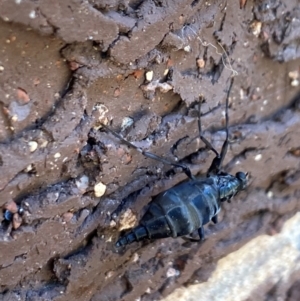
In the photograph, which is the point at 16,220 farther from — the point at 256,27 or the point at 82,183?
the point at 256,27

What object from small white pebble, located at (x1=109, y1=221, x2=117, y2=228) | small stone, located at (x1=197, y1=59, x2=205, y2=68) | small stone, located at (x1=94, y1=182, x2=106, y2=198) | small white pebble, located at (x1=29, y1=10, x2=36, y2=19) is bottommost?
small white pebble, located at (x1=109, y1=221, x2=117, y2=228)

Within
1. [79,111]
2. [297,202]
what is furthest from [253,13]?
[297,202]

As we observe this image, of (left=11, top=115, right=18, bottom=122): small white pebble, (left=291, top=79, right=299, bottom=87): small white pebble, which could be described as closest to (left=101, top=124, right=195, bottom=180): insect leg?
(left=11, top=115, right=18, bottom=122): small white pebble

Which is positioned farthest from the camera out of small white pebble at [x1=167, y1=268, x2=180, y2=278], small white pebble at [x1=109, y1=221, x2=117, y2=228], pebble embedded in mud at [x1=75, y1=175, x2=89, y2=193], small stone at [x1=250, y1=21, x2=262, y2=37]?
small white pebble at [x1=167, y1=268, x2=180, y2=278]

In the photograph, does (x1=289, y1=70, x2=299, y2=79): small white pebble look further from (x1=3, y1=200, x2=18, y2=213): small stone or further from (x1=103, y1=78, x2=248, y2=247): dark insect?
(x1=3, y1=200, x2=18, y2=213): small stone

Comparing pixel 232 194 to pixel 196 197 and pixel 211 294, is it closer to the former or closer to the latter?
pixel 196 197

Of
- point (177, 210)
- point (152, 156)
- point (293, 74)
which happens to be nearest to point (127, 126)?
point (152, 156)
